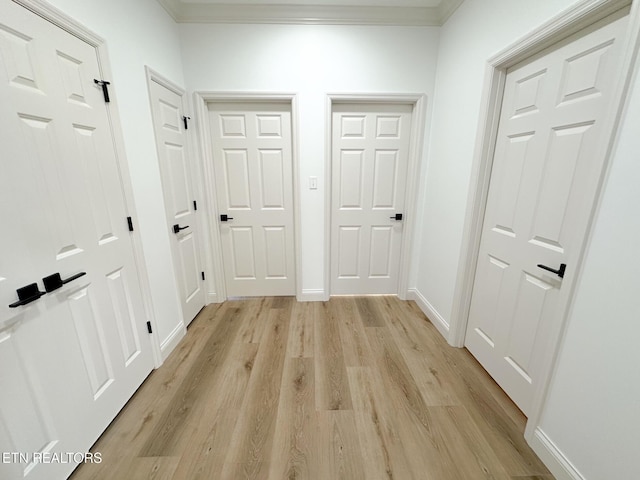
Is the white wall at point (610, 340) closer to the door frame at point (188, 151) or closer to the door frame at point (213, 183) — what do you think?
the door frame at point (213, 183)

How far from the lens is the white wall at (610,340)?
2.95 ft

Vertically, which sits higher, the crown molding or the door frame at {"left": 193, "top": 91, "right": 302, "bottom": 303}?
the crown molding

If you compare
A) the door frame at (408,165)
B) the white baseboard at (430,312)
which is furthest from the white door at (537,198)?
the door frame at (408,165)

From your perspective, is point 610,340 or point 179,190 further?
point 179,190

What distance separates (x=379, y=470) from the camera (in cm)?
123

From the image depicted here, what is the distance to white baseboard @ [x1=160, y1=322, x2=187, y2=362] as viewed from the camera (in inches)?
76.3

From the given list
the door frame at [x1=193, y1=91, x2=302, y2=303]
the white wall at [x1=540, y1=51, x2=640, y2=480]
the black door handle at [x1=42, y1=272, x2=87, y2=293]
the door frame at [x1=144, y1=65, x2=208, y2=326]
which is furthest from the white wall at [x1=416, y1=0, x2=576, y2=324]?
the black door handle at [x1=42, y1=272, x2=87, y2=293]

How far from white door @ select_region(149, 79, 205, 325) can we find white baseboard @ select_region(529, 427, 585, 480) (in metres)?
2.57

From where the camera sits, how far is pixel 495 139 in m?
1.71

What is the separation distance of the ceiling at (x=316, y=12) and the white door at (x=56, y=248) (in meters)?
1.23

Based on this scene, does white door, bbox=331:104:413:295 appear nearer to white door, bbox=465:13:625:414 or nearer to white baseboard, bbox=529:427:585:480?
white door, bbox=465:13:625:414

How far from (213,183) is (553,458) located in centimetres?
303

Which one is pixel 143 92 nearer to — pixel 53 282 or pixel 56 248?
pixel 56 248

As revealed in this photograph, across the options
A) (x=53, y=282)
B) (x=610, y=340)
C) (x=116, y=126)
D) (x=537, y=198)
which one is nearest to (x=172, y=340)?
(x=53, y=282)
